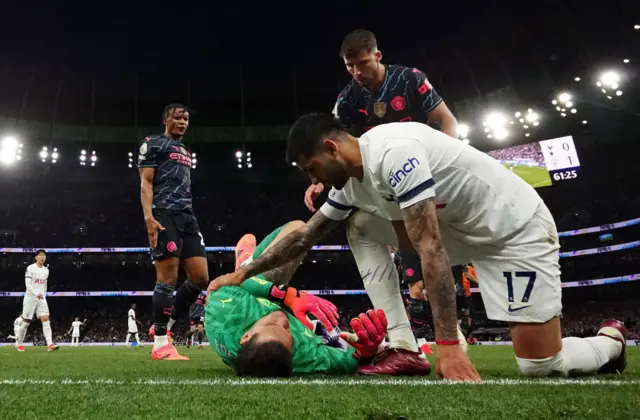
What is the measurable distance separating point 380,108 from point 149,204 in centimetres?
278

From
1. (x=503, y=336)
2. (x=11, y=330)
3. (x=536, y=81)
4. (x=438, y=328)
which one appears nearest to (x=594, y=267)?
(x=503, y=336)

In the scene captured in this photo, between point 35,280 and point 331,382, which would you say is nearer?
point 331,382

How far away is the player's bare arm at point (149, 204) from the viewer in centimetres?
521

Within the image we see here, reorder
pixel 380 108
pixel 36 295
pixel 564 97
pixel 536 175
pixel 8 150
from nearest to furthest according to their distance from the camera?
pixel 380 108, pixel 36 295, pixel 564 97, pixel 536 175, pixel 8 150

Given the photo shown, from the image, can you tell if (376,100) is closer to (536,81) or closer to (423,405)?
(423,405)

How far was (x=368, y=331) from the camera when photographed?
258 centimetres

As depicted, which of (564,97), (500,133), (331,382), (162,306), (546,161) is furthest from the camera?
(500,133)

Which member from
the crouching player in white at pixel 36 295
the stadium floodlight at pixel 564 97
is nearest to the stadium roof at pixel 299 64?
the stadium floodlight at pixel 564 97

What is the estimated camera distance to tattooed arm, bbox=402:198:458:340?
221 cm

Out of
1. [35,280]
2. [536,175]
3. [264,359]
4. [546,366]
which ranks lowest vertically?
[546,366]

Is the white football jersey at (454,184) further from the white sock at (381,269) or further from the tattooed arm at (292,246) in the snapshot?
the tattooed arm at (292,246)

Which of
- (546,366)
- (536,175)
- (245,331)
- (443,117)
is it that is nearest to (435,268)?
(546,366)

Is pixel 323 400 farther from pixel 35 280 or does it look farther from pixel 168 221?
pixel 35 280

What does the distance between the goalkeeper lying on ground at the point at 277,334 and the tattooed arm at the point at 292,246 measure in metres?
0.19
